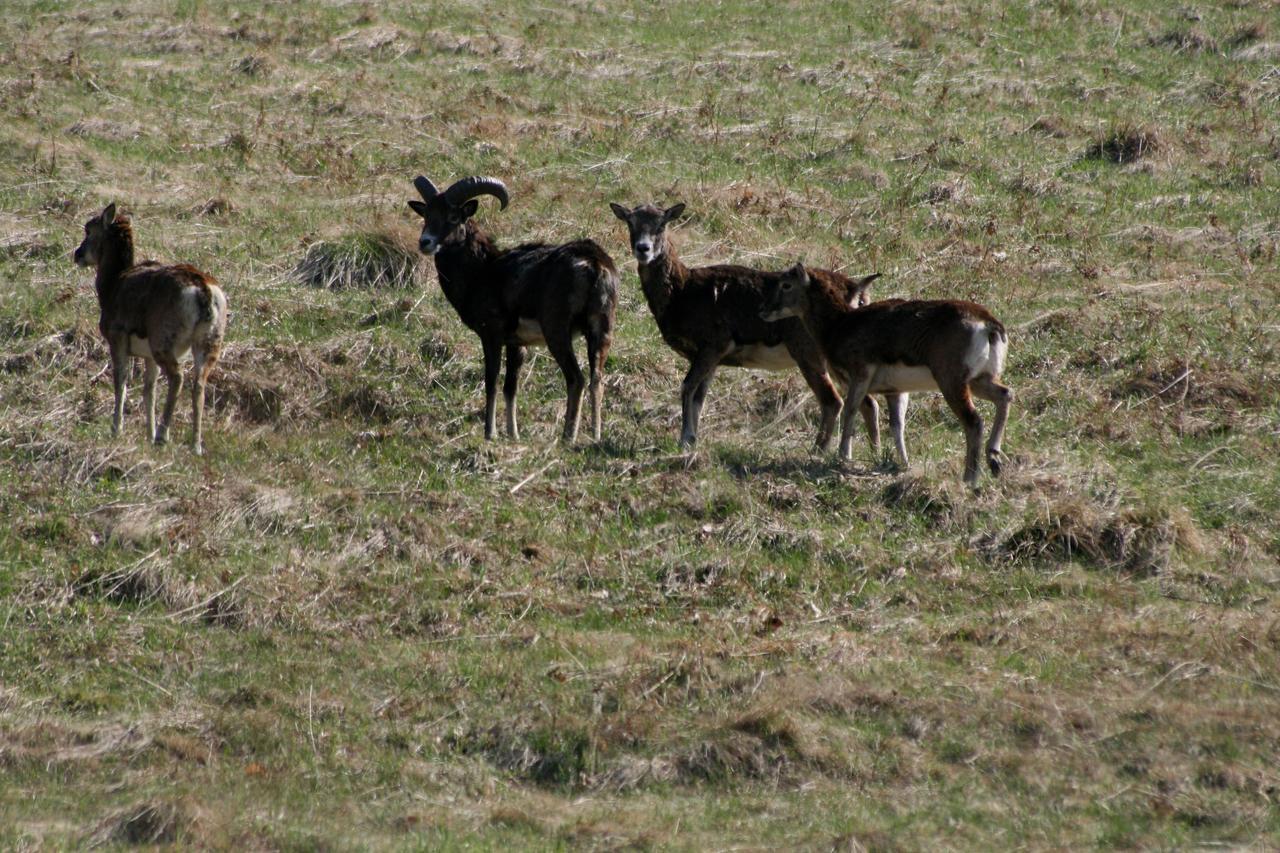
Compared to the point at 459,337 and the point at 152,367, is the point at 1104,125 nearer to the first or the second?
the point at 459,337

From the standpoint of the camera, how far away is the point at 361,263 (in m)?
18.6

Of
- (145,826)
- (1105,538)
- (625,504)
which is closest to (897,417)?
(1105,538)

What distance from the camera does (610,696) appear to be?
10.4 m

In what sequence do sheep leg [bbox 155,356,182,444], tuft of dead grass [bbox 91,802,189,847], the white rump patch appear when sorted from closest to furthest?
1. tuft of dead grass [bbox 91,802,189,847]
2. the white rump patch
3. sheep leg [bbox 155,356,182,444]

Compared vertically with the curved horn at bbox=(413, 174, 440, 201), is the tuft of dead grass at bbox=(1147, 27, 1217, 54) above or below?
above

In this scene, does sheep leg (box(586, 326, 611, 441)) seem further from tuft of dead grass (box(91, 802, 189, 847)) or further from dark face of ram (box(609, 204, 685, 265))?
tuft of dead grass (box(91, 802, 189, 847))

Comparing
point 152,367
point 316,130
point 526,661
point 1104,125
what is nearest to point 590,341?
point 152,367

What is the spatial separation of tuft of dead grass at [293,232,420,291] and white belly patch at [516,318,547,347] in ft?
9.90

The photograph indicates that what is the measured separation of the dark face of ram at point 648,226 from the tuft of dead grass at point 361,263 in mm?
3305

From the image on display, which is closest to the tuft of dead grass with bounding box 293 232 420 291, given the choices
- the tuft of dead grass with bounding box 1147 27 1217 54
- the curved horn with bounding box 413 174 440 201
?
the curved horn with bounding box 413 174 440 201

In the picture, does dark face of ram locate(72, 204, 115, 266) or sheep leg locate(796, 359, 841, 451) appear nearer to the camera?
sheep leg locate(796, 359, 841, 451)

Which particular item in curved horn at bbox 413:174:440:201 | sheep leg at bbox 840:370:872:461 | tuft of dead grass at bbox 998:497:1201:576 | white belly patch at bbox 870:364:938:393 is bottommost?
tuft of dead grass at bbox 998:497:1201:576

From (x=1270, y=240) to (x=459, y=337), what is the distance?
10.4m

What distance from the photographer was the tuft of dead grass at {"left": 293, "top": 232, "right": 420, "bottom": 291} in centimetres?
1845
